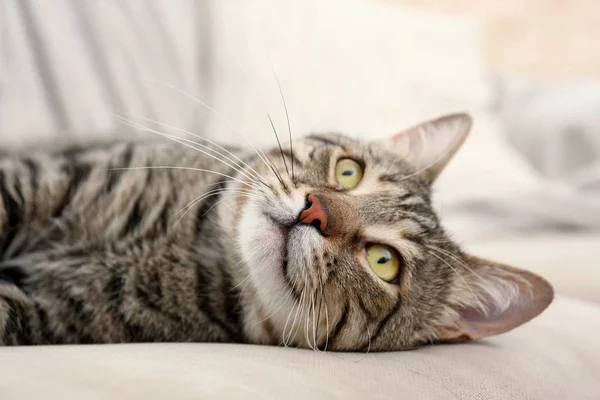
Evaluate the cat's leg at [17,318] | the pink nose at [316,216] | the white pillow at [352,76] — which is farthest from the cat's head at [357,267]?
the white pillow at [352,76]

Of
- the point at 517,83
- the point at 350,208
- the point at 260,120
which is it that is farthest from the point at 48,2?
the point at 517,83

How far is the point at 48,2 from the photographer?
138cm

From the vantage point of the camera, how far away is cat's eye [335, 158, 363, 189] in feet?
3.10

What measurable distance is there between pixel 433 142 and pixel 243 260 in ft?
1.69

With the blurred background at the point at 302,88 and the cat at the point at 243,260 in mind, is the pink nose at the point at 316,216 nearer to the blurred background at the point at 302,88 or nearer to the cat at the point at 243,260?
the cat at the point at 243,260

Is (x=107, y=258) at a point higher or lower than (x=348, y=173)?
lower

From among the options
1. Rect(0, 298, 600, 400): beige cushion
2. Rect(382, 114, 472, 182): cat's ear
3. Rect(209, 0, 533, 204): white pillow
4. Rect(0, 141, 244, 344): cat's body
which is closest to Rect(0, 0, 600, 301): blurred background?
Rect(209, 0, 533, 204): white pillow

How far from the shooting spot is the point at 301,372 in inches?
22.8

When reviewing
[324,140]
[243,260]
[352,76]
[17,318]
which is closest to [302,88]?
[352,76]

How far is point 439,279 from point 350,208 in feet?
0.74

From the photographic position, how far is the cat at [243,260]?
0.79 metres

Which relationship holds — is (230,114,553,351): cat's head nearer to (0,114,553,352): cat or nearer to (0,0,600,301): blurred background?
(0,114,553,352): cat

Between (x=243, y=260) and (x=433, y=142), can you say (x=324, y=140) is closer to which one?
(x=433, y=142)

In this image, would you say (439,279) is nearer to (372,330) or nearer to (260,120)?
(372,330)
